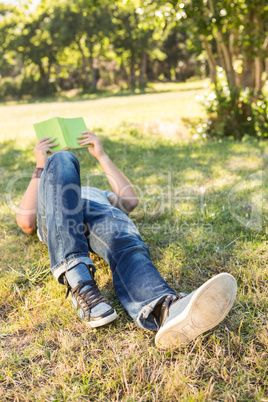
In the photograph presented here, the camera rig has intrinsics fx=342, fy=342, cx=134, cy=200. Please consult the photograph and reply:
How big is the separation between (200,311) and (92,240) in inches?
38.6

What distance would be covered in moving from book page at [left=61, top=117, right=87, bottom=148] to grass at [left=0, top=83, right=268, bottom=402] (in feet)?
3.05

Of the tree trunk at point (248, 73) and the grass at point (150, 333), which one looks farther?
the tree trunk at point (248, 73)

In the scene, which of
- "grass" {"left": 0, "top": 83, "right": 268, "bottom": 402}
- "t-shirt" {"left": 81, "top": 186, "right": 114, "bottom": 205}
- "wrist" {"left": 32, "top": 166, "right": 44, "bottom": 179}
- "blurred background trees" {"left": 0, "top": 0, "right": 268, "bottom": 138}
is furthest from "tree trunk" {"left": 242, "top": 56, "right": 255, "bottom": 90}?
"wrist" {"left": 32, "top": 166, "right": 44, "bottom": 179}

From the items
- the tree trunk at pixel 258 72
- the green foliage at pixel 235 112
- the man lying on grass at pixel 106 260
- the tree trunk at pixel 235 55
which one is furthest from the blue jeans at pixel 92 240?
the tree trunk at pixel 258 72

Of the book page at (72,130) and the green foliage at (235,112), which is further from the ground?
the book page at (72,130)

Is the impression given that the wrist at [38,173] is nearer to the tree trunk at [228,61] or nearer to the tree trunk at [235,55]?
the tree trunk at [235,55]

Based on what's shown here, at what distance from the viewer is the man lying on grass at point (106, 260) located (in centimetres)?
163

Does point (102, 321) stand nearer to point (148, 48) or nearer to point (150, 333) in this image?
point (150, 333)

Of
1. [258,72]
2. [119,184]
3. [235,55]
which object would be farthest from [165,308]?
[258,72]

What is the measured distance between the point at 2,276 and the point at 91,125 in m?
6.16

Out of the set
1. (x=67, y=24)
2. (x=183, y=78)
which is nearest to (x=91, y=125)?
(x=67, y=24)

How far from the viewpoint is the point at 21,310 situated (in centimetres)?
215

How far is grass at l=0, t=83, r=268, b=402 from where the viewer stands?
157cm

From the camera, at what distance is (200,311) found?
1599mm
